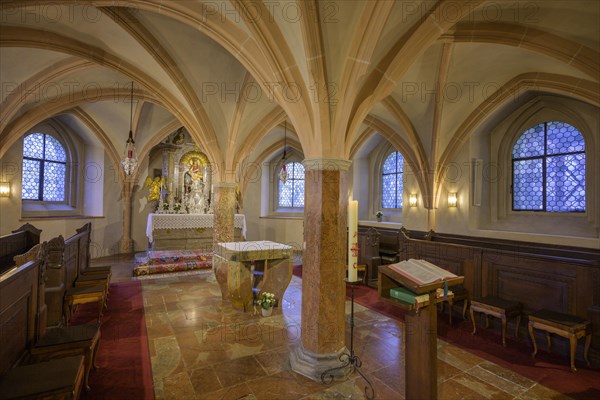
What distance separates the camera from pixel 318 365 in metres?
3.38

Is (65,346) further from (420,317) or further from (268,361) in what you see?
(420,317)

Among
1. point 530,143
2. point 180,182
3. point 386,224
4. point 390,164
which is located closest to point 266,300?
point 386,224

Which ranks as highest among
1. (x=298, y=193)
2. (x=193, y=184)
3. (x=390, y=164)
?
(x=390, y=164)

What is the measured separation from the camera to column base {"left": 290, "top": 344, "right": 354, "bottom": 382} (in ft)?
11.0

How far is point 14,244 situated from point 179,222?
4.42 m

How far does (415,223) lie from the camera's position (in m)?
9.88

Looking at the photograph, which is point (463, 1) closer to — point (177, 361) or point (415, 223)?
point (177, 361)

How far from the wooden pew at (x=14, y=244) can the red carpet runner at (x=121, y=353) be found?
147 centimetres

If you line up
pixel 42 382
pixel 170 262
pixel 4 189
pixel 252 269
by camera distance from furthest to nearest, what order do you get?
pixel 170 262 < pixel 4 189 < pixel 252 269 < pixel 42 382

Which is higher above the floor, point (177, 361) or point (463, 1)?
point (463, 1)

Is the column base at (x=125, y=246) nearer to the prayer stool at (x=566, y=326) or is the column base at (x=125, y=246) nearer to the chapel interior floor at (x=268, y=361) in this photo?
the chapel interior floor at (x=268, y=361)

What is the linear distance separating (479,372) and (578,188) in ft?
20.0

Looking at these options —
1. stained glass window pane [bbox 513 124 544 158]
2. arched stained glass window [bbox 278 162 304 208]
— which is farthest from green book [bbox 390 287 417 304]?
arched stained glass window [bbox 278 162 304 208]

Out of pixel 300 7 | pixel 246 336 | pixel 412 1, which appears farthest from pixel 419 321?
pixel 412 1
